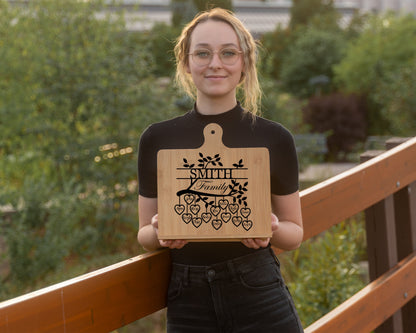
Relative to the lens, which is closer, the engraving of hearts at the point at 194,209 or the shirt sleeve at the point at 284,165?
the engraving of hearts at the point at 194,209

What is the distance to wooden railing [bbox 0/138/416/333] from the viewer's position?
120 cm

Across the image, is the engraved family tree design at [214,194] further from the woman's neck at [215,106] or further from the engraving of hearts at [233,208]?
the woman's neck at [215,106]

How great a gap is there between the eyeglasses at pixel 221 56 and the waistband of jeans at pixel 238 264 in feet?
1.61

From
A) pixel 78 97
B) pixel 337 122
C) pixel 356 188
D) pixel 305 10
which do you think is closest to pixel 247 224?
pixel 356 188

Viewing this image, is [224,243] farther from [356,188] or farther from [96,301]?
[356,188]

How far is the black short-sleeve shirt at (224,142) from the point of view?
1523 millimetres

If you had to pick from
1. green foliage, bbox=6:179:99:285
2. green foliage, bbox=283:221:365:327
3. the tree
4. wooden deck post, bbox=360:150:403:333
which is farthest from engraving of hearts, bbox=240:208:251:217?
the tree

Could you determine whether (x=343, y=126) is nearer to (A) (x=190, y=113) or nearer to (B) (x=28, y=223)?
(B) (x=28, y=223)

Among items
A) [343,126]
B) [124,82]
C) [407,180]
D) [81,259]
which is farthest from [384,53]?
[407,180]

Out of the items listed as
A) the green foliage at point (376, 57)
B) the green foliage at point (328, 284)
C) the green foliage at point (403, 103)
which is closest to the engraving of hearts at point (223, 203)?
the green foliage at point (328, 284)

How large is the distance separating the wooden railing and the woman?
0.08m

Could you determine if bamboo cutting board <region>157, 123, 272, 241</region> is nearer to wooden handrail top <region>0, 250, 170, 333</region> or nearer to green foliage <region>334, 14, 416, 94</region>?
wooden handrail top <region>0, 250, 170, 333</region>

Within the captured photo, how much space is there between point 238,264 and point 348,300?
0.87 metres

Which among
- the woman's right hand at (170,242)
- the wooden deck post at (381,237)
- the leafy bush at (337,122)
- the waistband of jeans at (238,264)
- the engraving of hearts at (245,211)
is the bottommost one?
the leafy bush at (337,122)
